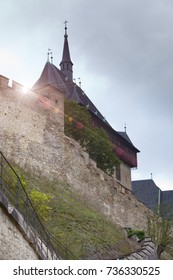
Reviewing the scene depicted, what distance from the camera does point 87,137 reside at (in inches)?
1284

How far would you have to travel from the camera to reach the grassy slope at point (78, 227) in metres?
17.0

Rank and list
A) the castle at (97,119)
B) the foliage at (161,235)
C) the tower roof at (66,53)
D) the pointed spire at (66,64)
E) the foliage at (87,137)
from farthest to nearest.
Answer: the tower roof at (66,53), the pointed spire at (66,64), the castle at (97,119), the foliage at (87,137), the foliage at (161,235)

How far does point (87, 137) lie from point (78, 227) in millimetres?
14017

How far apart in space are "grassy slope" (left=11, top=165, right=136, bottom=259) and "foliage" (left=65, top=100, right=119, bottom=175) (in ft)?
29.5

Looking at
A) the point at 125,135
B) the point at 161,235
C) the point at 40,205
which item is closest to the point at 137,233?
the point at 161,235

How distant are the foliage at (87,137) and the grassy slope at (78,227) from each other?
8.98 metres

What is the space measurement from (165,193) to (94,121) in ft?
40.1

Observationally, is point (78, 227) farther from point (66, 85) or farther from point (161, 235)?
point (66, 85)

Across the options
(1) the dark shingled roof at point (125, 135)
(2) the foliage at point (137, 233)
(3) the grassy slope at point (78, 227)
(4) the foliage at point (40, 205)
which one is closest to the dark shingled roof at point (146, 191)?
(1) the dark shingled roof at point (125, 135)

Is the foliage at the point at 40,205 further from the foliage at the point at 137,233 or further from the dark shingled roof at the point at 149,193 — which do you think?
the dark shingled roof at the point at 149,193

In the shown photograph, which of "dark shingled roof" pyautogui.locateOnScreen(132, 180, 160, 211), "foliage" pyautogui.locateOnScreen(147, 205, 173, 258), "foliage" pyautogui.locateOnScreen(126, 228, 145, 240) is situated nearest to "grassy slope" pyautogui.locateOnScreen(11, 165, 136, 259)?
"foliage" pyautogui.locateOnScreen(126, 228, 145, 240)

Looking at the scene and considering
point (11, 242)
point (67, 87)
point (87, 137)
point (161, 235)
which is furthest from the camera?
point (67, 87)

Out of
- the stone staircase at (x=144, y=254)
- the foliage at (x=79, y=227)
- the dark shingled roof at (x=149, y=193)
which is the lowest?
the stone staircase at (x=144, y=254)
